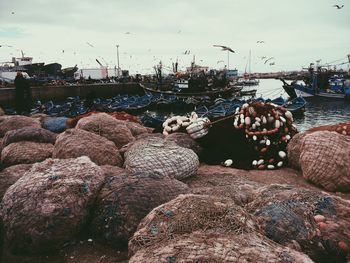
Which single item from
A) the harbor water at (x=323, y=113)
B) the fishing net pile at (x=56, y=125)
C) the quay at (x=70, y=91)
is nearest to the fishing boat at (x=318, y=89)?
the harbor water at (x=323, y=113)

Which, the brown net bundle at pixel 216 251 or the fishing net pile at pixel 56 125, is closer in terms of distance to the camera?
the brown net bundle at pixel 216 251

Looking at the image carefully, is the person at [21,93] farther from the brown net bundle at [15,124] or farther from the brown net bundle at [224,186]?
the brown net bundle at [224,186]

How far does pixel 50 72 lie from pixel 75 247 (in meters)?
49.7

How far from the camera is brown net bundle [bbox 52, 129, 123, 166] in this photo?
3.72 m

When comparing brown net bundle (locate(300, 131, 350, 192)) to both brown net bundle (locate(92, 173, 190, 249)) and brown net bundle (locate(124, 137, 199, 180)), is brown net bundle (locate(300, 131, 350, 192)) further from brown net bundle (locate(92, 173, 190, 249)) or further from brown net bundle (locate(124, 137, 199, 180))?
brown net bundle (locate(92, 173, 190, 249))

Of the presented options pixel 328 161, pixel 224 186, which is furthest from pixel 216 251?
Answer: pixel 328 161

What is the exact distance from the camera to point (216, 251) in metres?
1.54

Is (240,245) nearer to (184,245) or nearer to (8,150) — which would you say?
(184,245)

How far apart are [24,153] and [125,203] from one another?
2239 mm

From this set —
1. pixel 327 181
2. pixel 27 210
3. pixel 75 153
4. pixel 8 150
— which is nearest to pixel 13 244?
pixel 27 210

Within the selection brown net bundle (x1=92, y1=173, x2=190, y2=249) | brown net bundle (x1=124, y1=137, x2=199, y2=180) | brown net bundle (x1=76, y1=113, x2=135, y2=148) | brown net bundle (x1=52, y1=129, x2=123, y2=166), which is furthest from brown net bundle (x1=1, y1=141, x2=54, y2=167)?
brown net bundle (x1=92, y1=173, x2=190, y2=249)

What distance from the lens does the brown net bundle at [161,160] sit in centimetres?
359

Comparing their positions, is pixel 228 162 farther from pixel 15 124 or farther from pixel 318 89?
pixel 318 89

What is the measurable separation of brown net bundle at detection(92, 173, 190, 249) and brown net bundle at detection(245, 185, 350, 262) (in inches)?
30.4
